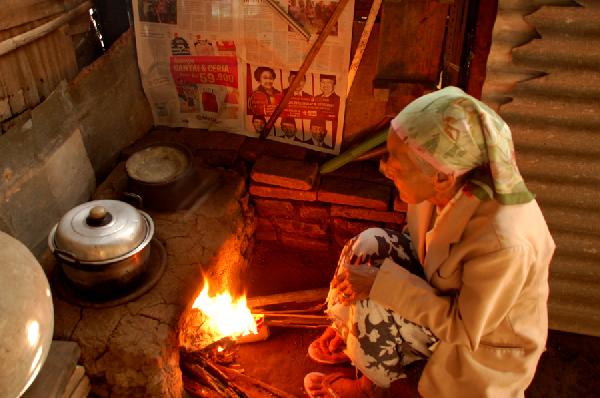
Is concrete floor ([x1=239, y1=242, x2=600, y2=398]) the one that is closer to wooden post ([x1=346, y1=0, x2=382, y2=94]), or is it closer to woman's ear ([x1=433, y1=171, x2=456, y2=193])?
woman's ear ([x1=433, y1=171, x2=456, y2=193])

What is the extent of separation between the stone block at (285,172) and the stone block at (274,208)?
0.23 metres

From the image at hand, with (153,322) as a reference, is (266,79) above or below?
above

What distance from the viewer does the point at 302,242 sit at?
4340 millimetres

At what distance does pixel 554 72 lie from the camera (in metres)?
2.72

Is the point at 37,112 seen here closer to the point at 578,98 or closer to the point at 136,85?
the point at 136,85

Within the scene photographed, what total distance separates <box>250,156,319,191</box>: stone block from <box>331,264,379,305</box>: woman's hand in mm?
1211

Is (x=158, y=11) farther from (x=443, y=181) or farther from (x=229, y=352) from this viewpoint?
(x=443, y=181)

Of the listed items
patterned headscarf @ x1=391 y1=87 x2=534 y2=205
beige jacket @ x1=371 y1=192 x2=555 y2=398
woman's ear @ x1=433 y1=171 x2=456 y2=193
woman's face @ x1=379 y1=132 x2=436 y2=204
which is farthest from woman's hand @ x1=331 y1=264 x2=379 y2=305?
patterned headscarf @ x1=391 y1=87 x2=534 y2=205

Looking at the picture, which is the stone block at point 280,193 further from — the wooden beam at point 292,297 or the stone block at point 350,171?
the wooden beam at point 292,297

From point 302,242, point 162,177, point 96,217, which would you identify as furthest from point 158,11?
point 302,242

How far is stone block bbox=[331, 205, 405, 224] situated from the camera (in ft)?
12.6

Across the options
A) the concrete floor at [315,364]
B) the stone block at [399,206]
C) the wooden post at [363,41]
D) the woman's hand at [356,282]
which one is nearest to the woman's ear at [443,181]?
the woman's hand at [356,282]

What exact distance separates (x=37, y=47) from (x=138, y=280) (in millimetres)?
1589

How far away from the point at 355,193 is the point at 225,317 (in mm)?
1298
